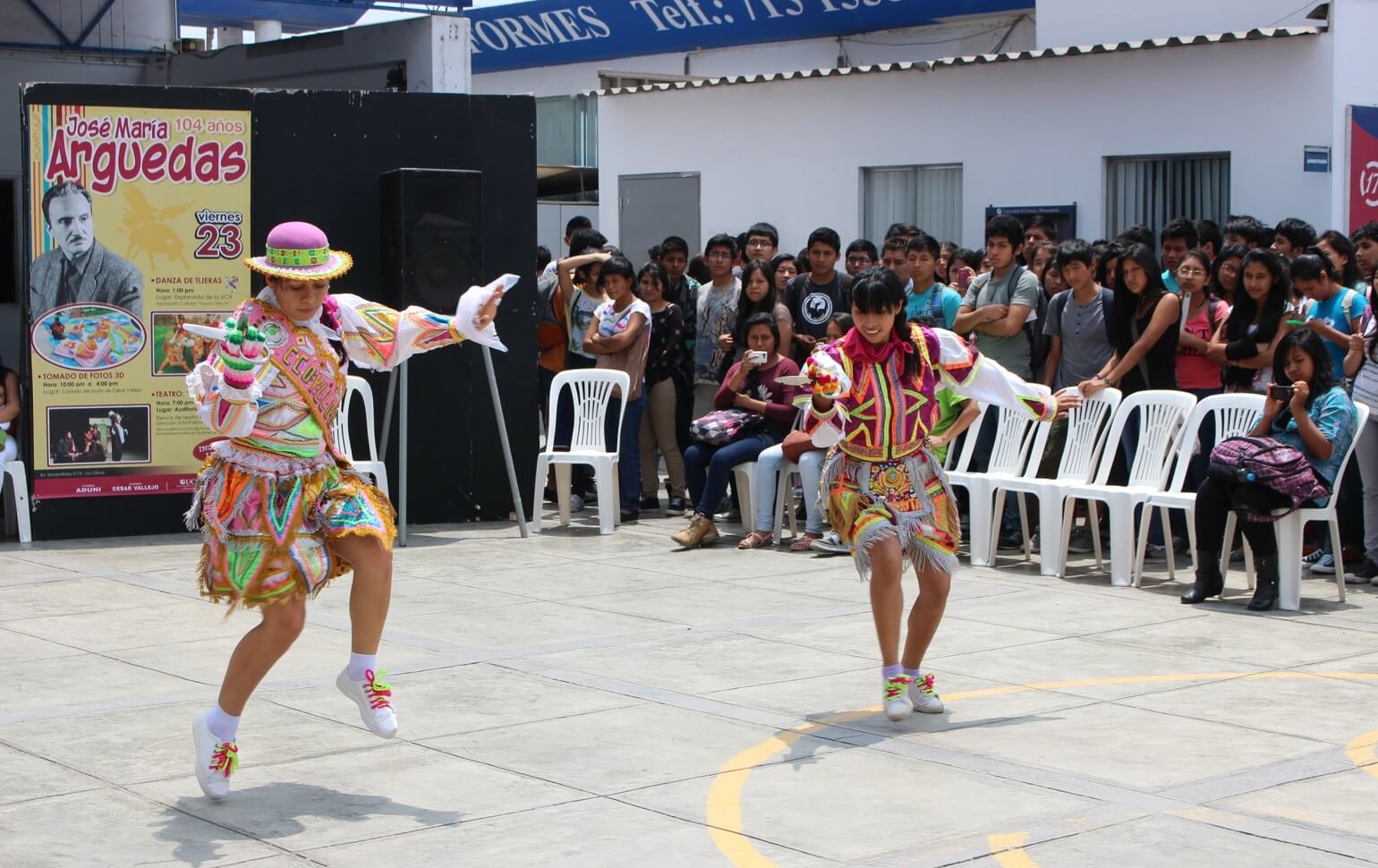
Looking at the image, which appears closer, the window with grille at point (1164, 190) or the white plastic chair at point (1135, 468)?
the white plastic chair at point (1135, 468)

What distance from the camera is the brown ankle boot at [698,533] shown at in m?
10.8

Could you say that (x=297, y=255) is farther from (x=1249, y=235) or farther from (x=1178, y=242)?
(x=1249, y=235)

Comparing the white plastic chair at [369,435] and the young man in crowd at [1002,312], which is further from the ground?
the young man in crowd at [1002,312]

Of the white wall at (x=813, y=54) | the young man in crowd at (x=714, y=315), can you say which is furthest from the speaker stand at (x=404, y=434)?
the white wall at (x=813, y=54)

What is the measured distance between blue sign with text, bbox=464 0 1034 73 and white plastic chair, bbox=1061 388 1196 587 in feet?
38.8

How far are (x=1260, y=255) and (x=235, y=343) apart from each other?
6309 millimetres

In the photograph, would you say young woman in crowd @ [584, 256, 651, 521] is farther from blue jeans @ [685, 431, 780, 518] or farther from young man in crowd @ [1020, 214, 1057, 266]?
young man in crowd @ [1020, 214, 1057, 266]

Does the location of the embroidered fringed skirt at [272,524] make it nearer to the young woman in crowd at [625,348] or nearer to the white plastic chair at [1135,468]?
the white plastic chair at [1135,468]

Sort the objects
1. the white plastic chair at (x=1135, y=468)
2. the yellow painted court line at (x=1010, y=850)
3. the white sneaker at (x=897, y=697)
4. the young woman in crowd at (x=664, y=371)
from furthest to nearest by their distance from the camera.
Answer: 1. the young woman in crowd at (x=664, y=371)
2. the white plastic chair at (x=1135, y=468)
3. the white sneaker at (x=897, y=697)
4. the yellow painted court line at (x=1010, y=850)

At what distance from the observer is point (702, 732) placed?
249 inches

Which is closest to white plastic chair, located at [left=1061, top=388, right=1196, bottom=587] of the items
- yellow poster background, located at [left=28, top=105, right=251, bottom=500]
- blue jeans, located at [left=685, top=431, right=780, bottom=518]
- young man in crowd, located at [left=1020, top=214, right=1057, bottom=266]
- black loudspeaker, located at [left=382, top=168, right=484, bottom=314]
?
blue jeans, located at [left=685, top=431, right=780, bottom=518]

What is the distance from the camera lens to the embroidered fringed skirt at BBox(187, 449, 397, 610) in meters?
5.58

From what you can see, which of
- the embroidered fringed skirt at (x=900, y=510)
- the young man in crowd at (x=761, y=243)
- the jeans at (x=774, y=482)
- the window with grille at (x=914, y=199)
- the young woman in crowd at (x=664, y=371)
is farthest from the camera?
the window with grille at (x=914, y=199)

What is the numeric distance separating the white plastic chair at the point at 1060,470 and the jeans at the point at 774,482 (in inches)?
43.0
